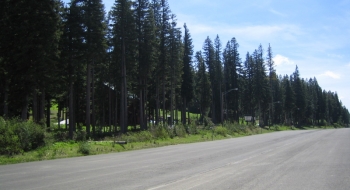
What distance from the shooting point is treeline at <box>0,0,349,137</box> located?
27969mm

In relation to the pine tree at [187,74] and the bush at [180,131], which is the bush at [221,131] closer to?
the bush at [180,131]

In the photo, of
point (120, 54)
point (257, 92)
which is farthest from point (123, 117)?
point (257, 92)

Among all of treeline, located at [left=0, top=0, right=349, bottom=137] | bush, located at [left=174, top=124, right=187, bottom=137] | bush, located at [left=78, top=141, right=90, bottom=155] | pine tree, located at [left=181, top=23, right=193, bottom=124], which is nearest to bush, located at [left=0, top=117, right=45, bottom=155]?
bush, located at [left=78, top=141, right=90, bottom=155]

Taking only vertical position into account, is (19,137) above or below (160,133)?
above

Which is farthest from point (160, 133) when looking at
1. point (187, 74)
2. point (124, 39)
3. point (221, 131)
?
point (187, 74)

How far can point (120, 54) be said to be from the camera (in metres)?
43.5

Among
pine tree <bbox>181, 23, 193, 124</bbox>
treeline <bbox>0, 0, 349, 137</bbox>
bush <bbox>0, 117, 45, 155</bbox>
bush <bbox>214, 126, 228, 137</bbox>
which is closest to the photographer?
bush <bbox>0, 117, 45, 155</bbox>

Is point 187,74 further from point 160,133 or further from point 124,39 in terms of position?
point 160,133

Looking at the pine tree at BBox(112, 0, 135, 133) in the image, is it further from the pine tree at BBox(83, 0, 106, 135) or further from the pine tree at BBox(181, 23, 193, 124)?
the pine tree at BBox(181, 23, 193, 124)

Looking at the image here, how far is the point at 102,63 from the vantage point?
45.7 m

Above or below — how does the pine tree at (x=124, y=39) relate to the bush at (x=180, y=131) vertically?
above

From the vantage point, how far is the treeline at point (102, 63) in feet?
91.8

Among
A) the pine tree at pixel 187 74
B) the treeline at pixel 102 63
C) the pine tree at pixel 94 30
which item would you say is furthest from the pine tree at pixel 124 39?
the pine tree at pixel 187 74

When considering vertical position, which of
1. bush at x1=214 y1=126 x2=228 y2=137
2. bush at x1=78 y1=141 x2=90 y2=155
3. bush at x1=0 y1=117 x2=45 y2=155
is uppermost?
bush at x1=0 y1=117 x2=45 y2=155
